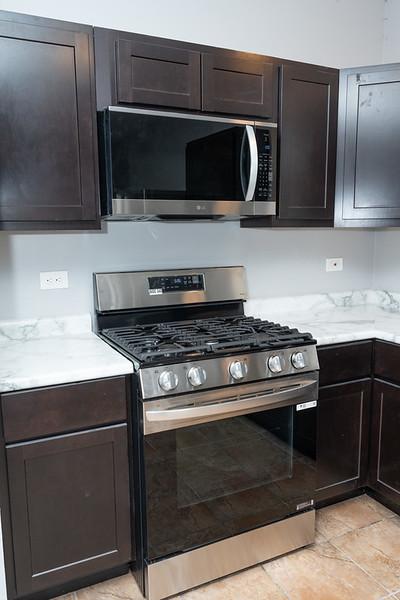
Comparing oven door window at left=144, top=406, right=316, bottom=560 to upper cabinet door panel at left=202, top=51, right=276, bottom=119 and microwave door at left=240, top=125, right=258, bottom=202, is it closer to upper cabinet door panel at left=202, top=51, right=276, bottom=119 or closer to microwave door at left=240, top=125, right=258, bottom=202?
microwave door at left=240, top=125, right=258, bottom=202

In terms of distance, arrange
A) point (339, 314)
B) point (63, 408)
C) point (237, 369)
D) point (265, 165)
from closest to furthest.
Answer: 1. point (63, 408)
2. point (237, 369)
3. point (265, 165)
4. point (339, 314)

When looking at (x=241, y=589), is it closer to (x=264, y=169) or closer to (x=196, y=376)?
(x=196, y=376)

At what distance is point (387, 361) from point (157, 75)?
1589 millimetres

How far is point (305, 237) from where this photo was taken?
108 inches

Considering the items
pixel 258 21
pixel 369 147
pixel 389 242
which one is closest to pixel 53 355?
pixel 369 147

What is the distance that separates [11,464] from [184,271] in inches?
46.3

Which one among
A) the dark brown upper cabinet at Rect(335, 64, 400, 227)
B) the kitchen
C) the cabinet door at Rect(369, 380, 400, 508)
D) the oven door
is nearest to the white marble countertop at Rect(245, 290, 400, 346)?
the kitchen

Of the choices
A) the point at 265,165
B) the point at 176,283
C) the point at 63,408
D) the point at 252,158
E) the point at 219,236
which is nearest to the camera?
the point at 63,408

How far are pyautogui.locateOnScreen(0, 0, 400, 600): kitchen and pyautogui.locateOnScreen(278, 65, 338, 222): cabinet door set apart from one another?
0.03ft

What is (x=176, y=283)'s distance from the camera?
2342 mm

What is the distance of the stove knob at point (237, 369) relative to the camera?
1.76 meters

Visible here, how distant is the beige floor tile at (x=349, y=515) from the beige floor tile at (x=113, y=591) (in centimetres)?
89

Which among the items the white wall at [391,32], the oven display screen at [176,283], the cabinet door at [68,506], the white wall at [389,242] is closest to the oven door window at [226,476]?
the cabinet door at [68,506]

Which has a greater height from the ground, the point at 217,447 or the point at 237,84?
the point at 237,84
